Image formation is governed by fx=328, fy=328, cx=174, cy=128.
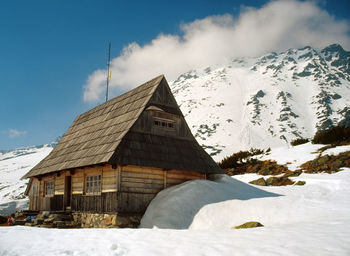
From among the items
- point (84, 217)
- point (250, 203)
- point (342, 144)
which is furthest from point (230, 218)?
point (342, 144)

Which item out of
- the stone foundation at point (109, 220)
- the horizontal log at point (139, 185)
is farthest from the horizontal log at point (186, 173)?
the stone foundation at point (109, 220)

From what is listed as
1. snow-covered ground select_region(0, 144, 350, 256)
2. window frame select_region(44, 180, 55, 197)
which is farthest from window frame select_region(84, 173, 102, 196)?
window frame select_region(44, 180, 55, 197)

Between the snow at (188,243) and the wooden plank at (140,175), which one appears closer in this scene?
the snow at (188,243)

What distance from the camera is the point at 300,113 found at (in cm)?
12444

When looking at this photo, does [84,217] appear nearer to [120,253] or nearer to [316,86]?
[120,253]

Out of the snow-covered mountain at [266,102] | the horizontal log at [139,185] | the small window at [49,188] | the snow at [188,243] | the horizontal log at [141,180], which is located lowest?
the snow at [188,243]

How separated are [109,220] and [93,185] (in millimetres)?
2525

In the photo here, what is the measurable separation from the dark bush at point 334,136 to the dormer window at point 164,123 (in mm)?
17514

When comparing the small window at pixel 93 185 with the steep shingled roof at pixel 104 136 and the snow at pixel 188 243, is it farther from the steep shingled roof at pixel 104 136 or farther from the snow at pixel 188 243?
the snow at pixel 188 243

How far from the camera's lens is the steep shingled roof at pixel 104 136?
16125 millimetres

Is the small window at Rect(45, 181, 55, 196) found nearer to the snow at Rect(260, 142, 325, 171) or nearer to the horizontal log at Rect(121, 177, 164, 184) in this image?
the horizontal log at Rect(121, 177, 164, 184)

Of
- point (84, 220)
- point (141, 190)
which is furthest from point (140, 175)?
point (84, 220)

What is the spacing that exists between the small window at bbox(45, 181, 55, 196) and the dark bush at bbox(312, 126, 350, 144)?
75.5 ft

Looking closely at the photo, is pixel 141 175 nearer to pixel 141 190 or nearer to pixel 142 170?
pixel 142 170
